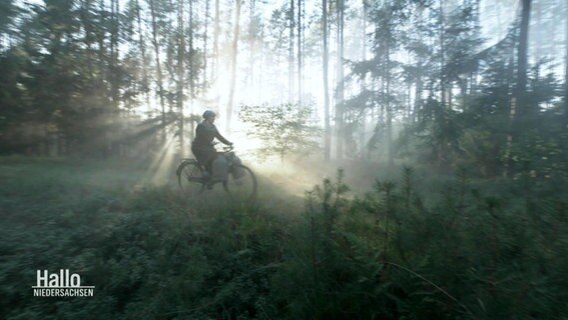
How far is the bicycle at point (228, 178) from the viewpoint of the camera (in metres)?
7.63

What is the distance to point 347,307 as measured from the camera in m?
2.83

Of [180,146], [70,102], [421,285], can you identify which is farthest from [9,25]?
[421,285]

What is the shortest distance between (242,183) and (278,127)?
6.63 m

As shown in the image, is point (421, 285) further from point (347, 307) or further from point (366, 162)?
point (366, 162)

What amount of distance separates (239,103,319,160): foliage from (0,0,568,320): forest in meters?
0.09

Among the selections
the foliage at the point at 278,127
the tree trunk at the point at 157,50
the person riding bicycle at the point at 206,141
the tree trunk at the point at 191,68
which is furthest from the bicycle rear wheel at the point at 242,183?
the tree trunk at the point at 191,68

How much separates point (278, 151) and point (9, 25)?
11503 mm

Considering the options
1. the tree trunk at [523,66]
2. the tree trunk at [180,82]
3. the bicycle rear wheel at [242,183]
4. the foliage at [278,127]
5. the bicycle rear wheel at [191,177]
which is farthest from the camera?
the tree trunk at [180,82]

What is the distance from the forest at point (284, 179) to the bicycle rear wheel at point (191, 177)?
0.12m

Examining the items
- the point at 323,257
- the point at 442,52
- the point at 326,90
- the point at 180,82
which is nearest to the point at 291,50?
the point at 326,90

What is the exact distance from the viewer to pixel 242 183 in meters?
7.91

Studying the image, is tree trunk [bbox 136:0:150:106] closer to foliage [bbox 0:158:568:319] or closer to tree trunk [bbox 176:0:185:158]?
tree trunk [bbox 176:0:185:158]

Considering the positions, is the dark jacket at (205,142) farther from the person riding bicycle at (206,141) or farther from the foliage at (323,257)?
the foliage at (323,257)

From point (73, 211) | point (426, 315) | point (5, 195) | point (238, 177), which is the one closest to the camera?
point (426, 315)
